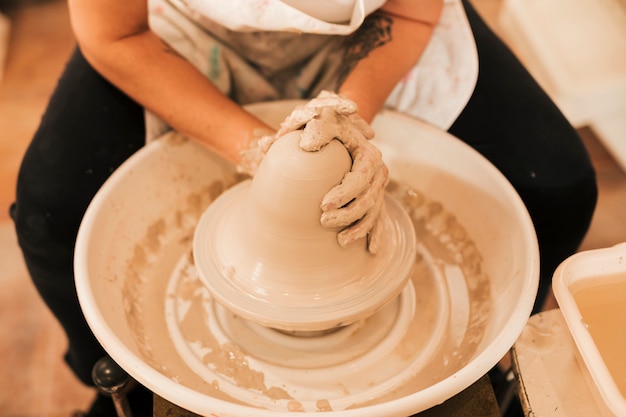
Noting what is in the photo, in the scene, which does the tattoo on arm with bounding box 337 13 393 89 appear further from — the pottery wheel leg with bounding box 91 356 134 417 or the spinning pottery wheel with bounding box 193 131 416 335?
the pottery wheel leg with bounding box 91 356 134 417

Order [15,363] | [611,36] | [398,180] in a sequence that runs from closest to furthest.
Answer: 1. [398,180]
2. [15,363]
3. [611,36]

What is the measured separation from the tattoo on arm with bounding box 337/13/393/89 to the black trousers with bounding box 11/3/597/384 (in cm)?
24

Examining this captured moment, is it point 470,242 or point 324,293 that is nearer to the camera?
point 324,293

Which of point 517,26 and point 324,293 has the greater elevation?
point 324,293

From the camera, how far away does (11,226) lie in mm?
2432

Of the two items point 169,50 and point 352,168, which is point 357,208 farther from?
point 169,50

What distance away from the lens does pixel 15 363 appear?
1.98 m

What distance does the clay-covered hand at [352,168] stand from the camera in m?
0.95

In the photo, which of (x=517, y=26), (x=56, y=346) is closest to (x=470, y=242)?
(x=56, y=346)

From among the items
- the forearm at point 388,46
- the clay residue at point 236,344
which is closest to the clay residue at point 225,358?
the clay residue at point 236,344

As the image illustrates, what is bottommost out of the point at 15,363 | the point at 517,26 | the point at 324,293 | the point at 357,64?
the point at 15,363

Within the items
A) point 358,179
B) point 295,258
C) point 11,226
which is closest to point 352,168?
point 358,179

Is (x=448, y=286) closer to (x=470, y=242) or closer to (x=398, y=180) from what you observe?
(x=470, y=242)

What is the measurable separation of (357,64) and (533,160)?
1.40 ft
